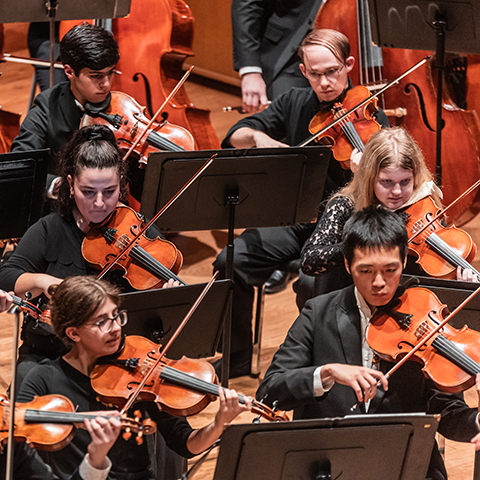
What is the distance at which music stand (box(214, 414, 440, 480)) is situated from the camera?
4.86 ft

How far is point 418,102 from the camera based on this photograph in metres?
3.19

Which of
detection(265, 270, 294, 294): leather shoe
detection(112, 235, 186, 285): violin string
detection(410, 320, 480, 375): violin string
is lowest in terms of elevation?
detection(265, 270, 294, 294): leather shoe

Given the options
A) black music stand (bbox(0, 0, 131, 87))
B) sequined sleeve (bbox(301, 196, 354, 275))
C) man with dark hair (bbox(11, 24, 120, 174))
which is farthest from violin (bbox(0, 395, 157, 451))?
black music stand (bbox(0, 0, 131, 87))

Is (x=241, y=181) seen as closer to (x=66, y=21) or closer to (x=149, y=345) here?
(x=149, y=345)

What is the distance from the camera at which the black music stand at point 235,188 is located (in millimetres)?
2311

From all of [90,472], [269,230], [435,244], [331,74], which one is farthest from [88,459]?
[331,74]

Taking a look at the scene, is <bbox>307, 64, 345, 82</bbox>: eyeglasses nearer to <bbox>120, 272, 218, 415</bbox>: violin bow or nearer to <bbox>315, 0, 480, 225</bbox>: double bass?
<bbox>315, 0, 480, 225</bbox>: double bass

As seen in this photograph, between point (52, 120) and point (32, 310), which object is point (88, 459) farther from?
point (52, 120)

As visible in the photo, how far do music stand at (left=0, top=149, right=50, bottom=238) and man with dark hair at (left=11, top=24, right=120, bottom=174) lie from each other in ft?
1.92

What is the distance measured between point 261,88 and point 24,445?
6.80 feet

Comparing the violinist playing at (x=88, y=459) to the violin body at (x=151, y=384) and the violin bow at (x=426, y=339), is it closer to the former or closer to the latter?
the violin body at (x=151, y=384)

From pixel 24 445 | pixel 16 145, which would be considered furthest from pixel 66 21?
pixel 24 445

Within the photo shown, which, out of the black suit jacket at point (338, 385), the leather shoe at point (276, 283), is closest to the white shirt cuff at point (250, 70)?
the leather shoe at point (276, 283)

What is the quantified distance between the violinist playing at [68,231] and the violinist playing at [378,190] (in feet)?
1.60
